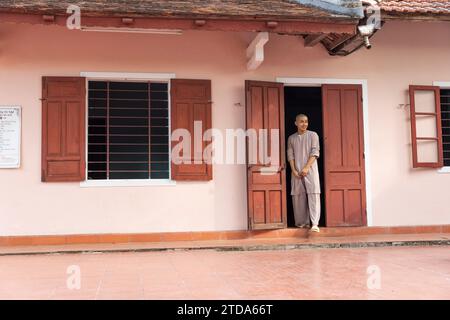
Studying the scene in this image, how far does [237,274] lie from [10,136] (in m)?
4.53

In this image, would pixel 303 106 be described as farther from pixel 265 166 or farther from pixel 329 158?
pixel 265 166

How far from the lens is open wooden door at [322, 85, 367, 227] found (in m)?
9.66

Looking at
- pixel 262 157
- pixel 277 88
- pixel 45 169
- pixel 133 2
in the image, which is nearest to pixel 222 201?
pixel 262 157

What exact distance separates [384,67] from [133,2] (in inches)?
174

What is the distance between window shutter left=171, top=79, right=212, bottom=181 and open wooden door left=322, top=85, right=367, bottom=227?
6.54ft

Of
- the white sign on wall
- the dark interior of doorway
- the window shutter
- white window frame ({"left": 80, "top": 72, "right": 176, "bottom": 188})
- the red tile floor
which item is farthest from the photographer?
the dark interior of doorway

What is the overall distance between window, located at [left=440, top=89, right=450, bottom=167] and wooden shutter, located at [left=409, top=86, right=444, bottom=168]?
414mm

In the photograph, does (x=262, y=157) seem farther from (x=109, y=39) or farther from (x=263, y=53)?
(x=109, y=39)

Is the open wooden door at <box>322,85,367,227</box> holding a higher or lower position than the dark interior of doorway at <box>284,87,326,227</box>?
lower

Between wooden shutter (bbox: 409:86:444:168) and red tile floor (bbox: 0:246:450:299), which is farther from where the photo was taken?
wooden shutter (bbox: 409:86:444:168)

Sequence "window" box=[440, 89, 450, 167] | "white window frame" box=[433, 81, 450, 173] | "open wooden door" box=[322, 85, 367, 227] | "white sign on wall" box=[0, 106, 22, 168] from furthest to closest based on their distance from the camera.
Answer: "window" box=[440, 89, 450, 167], "white window frame" box=[433, 81, 450, 173], "open wooden door" box=[322, 85, 367, 227], "white sign on wall" box=[0, 106, 22, 168]

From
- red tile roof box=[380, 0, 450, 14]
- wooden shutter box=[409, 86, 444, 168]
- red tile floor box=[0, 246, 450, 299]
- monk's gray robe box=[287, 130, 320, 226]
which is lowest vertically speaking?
red tile floor box=[0, 246, 450, 299]

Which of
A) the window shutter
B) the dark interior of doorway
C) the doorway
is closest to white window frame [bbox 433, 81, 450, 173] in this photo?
the doorway

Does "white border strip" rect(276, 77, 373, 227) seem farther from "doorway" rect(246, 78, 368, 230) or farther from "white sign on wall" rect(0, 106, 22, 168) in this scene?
"white sign on wall" rect(0, 106, 22, 168)
